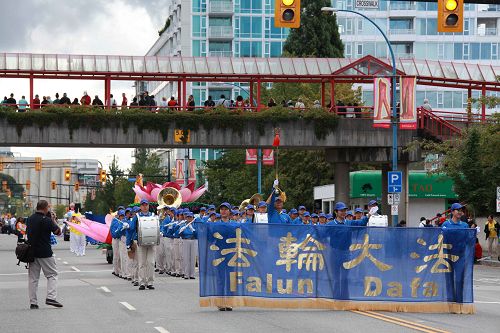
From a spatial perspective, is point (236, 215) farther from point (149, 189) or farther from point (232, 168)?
point (232, 168)

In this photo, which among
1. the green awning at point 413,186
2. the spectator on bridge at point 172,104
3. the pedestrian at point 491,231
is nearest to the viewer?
the pedestrian at point 491,231

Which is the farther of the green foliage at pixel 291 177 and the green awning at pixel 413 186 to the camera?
the green foliage at pixel 291 177

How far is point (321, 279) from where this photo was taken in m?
19.0

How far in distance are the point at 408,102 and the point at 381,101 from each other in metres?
1.26

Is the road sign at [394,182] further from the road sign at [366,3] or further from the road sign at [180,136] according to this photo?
the road sign at [366,3]

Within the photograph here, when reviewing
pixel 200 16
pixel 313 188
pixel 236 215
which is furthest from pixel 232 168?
pixel 236 215

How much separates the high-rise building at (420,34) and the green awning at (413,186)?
42.2m

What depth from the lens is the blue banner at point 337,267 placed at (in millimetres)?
18953

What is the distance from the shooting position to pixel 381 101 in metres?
45.2

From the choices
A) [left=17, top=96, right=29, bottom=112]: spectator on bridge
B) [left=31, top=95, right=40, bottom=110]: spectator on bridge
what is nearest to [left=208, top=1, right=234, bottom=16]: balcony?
[left=17, top=96, right=29, bottom=112]: spectator on bridge

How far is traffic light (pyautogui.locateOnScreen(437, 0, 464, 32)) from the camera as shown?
2302 cm

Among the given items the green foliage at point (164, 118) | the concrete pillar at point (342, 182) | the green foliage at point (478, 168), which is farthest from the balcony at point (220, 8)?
the green foliage at point (478, 168)

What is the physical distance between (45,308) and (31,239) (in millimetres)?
1210

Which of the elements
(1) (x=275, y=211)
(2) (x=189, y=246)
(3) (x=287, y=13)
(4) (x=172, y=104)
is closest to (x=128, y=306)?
(1) (x=275, y=211)
